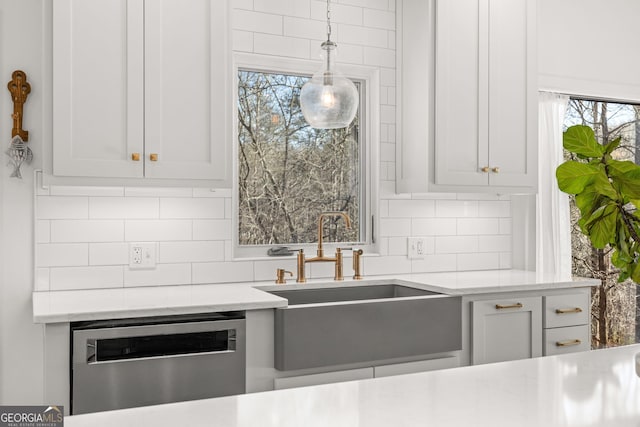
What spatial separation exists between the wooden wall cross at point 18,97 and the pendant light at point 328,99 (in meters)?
1.23

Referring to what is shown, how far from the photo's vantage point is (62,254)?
275 centimetres

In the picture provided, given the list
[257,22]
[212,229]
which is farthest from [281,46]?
[212,229]

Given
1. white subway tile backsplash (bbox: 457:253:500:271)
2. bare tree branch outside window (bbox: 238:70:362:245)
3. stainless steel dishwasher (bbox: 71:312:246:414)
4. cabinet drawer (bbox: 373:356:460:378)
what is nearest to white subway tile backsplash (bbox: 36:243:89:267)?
stainless steel dishwasher (bbox: 71:312:246:414)

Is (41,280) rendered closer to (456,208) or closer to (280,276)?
(280,276)

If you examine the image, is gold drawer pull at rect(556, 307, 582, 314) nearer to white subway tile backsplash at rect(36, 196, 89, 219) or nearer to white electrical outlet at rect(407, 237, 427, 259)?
white electrical outlet at rect(407, 237, 427, 259)

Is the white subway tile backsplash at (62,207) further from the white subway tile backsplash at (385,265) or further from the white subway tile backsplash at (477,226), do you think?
the white subway tile backsplash at (477,226)

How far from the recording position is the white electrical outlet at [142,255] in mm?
2869

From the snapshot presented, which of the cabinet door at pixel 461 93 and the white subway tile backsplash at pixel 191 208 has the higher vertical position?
the cabinet door at pixel 461 93

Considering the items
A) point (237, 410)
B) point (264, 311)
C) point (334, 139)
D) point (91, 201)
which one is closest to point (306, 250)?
point (334, 139)

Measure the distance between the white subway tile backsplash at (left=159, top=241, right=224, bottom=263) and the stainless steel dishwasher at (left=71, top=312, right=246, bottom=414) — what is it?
69cm

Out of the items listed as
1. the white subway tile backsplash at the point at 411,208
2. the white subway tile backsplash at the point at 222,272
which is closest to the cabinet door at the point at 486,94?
the white subway tile backsplash at the point at 411,208

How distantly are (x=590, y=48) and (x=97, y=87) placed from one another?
312 cm

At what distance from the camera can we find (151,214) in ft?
9.54

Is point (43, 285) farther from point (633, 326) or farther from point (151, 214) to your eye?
point (633, 326)
